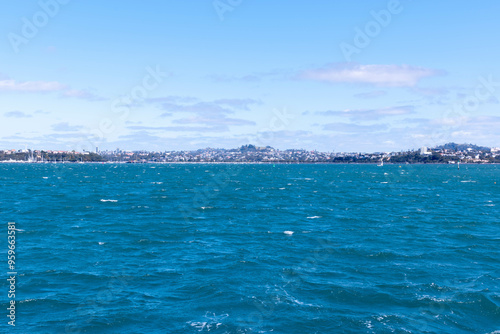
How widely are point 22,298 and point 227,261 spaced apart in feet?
57.9

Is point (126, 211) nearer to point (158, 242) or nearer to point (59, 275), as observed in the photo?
point (158, 242)

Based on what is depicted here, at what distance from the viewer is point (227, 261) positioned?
126 ft

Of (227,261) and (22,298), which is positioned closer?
(22,298)

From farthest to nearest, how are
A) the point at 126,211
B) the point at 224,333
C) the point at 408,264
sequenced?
the point at 126,211, the point at 408,264, the point at 224,333

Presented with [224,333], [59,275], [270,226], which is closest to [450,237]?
[270,226]

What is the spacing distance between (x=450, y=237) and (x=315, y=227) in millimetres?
17659

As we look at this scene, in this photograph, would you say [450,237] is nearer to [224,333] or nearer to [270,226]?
[270,226]

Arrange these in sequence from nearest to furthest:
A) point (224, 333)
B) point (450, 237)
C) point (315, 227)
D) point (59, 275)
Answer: point (224, 333) → point (59, 275) → point (450, 237) → point (315, 227)

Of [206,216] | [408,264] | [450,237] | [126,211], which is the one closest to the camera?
[408,264]

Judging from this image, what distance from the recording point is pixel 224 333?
916 inches

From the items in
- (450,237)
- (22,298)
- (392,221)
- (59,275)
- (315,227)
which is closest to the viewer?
(22,298)

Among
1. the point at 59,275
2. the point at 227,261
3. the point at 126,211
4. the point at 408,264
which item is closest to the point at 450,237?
the point at 408,264

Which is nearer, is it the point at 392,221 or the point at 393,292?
the point at 393,292

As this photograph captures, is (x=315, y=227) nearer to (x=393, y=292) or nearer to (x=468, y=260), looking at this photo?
(x=468, y=260)
